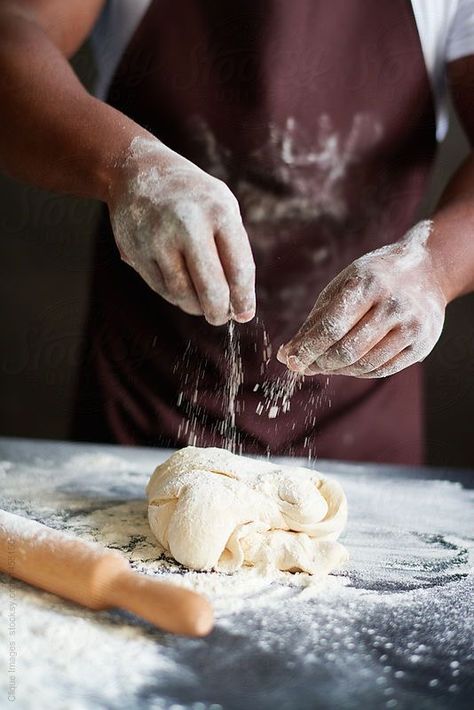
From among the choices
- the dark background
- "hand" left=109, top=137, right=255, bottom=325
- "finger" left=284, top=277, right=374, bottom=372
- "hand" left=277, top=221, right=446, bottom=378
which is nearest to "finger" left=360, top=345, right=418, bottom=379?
"hand" left=277, top=221, right=446, bottom=378

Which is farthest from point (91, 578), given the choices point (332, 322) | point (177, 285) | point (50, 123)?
point (50, 123)

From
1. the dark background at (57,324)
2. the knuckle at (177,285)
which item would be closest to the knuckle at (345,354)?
the knuckle at (177,285)

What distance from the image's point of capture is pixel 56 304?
7.82 ft

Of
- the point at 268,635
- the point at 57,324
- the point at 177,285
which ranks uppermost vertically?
the point at 177,285

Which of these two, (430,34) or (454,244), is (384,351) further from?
(430,34)

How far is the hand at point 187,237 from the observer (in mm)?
1046

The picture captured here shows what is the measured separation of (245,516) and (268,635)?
0.21m

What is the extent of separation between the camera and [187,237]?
3.41ft

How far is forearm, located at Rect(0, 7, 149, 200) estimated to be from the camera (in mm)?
1234

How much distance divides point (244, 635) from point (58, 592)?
232 mm

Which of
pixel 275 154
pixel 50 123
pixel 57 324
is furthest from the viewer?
pixel 57 324

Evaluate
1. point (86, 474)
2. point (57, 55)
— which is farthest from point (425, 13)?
point (86, 474)

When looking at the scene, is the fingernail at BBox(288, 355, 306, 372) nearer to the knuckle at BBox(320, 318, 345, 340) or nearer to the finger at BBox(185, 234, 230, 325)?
the knuckle at BBox(320, 318, 345, 340)

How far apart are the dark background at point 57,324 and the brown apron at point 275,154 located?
165 mm
